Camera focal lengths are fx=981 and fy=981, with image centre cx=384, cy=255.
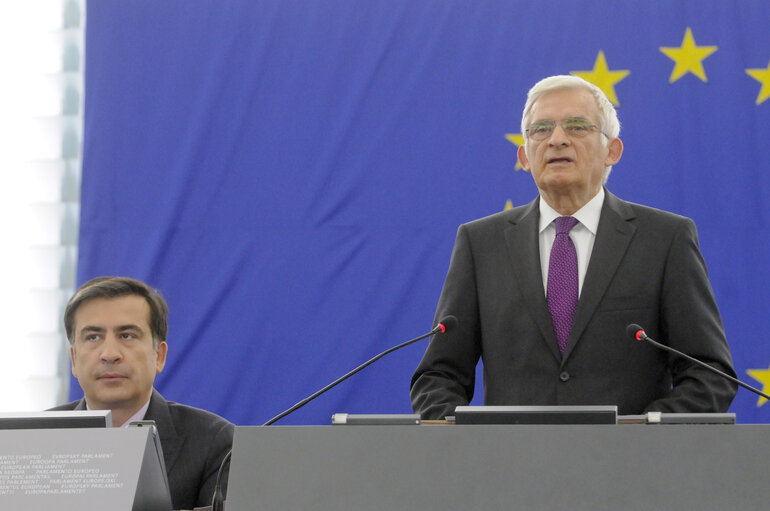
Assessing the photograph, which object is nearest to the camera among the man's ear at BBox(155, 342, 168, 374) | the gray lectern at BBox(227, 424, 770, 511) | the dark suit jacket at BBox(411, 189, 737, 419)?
the gray lectern at BBox(227, 424, 770, 511)

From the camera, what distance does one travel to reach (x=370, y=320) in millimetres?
3357

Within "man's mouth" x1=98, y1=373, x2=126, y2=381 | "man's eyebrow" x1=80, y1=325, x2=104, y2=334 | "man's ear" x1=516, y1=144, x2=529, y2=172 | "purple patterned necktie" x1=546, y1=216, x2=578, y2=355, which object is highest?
"man's ear" x1=516, y1=144, x2=529, y2=172

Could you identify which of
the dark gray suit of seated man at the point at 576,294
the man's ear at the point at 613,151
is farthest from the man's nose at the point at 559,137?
the man's ear at the point at 613,151

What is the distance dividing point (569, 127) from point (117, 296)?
111 centimetres

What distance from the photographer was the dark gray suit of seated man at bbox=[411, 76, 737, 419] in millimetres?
2076

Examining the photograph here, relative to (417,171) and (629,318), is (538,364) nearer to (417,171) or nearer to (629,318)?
(629,318)

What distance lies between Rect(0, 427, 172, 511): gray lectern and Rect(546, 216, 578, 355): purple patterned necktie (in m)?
1.03

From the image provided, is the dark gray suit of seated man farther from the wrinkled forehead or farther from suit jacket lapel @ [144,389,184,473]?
suit jacket lapel @ [144,389,184,473]

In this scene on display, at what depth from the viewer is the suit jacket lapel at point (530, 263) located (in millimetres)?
2125

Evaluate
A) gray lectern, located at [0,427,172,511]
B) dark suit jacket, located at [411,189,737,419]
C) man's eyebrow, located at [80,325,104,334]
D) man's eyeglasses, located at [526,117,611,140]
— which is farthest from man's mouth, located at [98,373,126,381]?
man's eyeglasses, located at [526,117,611,140]

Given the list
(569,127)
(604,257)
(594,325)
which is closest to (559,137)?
(569,127)

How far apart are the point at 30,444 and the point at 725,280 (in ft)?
8.21

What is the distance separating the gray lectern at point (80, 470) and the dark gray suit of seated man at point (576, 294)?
2.45 feet

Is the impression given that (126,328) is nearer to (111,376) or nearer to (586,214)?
(111,376)
